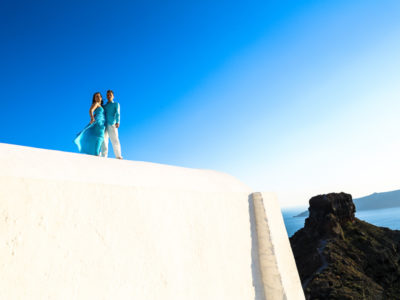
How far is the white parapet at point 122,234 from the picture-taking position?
1.60 m

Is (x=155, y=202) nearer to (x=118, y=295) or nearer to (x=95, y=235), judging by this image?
(x=95, y=235)

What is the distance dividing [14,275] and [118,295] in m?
0.69

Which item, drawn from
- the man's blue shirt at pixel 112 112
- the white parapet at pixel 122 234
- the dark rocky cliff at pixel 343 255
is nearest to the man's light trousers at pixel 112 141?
the man's blue shirt at pixel 112 112

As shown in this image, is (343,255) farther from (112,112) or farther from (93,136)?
(93,136)

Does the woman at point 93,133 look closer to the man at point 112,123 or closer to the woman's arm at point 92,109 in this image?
the woman's arm at point 92,109

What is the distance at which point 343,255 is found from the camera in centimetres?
3788

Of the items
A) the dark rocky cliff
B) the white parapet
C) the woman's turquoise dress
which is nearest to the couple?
the woman's turquoise dress

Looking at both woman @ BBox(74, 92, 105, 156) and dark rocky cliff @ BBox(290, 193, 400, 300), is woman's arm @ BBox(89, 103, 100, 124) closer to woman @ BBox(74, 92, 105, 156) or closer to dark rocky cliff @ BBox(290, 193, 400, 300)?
woman @ BBox(74, 92, 105, 156)

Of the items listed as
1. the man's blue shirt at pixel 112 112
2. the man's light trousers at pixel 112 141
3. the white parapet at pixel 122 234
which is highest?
the man's blue shirt at pixel 112 112

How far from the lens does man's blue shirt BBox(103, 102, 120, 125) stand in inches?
189

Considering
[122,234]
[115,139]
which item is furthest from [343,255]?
[122,234]

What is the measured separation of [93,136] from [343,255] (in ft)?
142

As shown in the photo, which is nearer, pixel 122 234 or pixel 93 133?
pixel 122 234

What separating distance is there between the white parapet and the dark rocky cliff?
3207 centimetres
